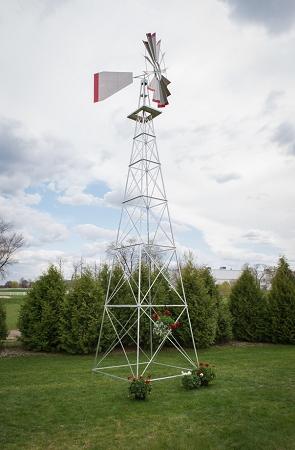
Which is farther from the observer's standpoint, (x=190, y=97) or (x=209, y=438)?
(x=190, y=97)

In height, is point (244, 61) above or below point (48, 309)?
above

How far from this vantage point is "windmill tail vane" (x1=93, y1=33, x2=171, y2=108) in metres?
7.95

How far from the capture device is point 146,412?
5.79 metres

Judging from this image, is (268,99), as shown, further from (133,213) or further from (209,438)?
(209,438)

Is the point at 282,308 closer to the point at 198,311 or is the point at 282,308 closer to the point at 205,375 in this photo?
the point at 198,311

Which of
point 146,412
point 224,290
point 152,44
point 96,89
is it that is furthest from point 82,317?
point 224,290

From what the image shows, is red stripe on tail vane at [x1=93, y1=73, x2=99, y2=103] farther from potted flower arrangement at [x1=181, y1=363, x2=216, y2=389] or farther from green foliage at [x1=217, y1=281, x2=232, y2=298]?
green foliage at [x1=217, y1=281, x2=232, y2=298]

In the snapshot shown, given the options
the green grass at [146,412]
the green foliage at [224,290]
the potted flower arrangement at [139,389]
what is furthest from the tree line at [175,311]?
the potted flower arrangement at [139,389]

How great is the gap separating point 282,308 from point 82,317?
296 inches

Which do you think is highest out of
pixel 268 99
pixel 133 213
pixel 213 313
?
pixel 268 99

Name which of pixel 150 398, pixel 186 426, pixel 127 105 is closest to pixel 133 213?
pixel 127 105

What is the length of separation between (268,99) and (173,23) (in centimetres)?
303

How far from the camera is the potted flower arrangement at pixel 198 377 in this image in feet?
23.3

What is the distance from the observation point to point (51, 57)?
9.22 meters
